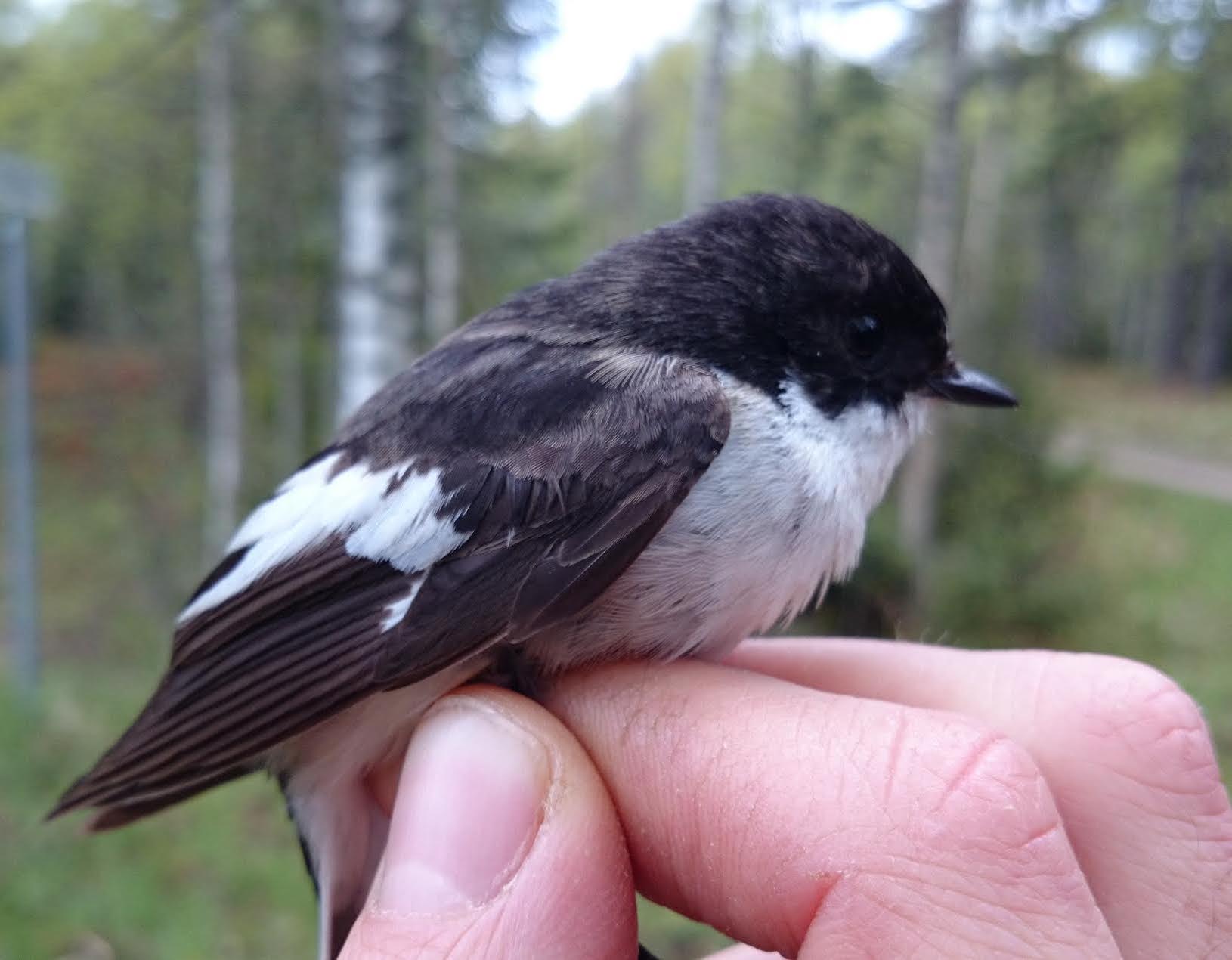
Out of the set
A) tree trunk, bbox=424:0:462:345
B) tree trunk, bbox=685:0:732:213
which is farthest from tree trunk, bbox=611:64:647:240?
tree trunk, bbox=685:0:732:213

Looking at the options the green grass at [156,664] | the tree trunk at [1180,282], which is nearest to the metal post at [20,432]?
the green grass at [156,664]

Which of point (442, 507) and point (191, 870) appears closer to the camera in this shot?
point (442, 507)

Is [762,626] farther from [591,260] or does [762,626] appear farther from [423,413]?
[591,260]

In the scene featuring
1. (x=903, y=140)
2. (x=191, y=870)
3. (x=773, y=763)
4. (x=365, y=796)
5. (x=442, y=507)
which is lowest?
(x=191, y=870)

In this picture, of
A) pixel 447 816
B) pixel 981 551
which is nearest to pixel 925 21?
pixel 981 551

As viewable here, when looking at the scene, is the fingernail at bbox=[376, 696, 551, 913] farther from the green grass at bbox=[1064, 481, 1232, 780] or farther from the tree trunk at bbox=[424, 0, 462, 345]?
the tree trunk at bbox=[424, 0, 462, 345]

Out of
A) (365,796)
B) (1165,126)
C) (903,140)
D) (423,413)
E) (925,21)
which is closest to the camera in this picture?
(423,413)

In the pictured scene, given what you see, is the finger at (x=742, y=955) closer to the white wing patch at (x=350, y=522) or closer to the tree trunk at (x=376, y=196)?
the white wing patch at (x=350, y=522)
